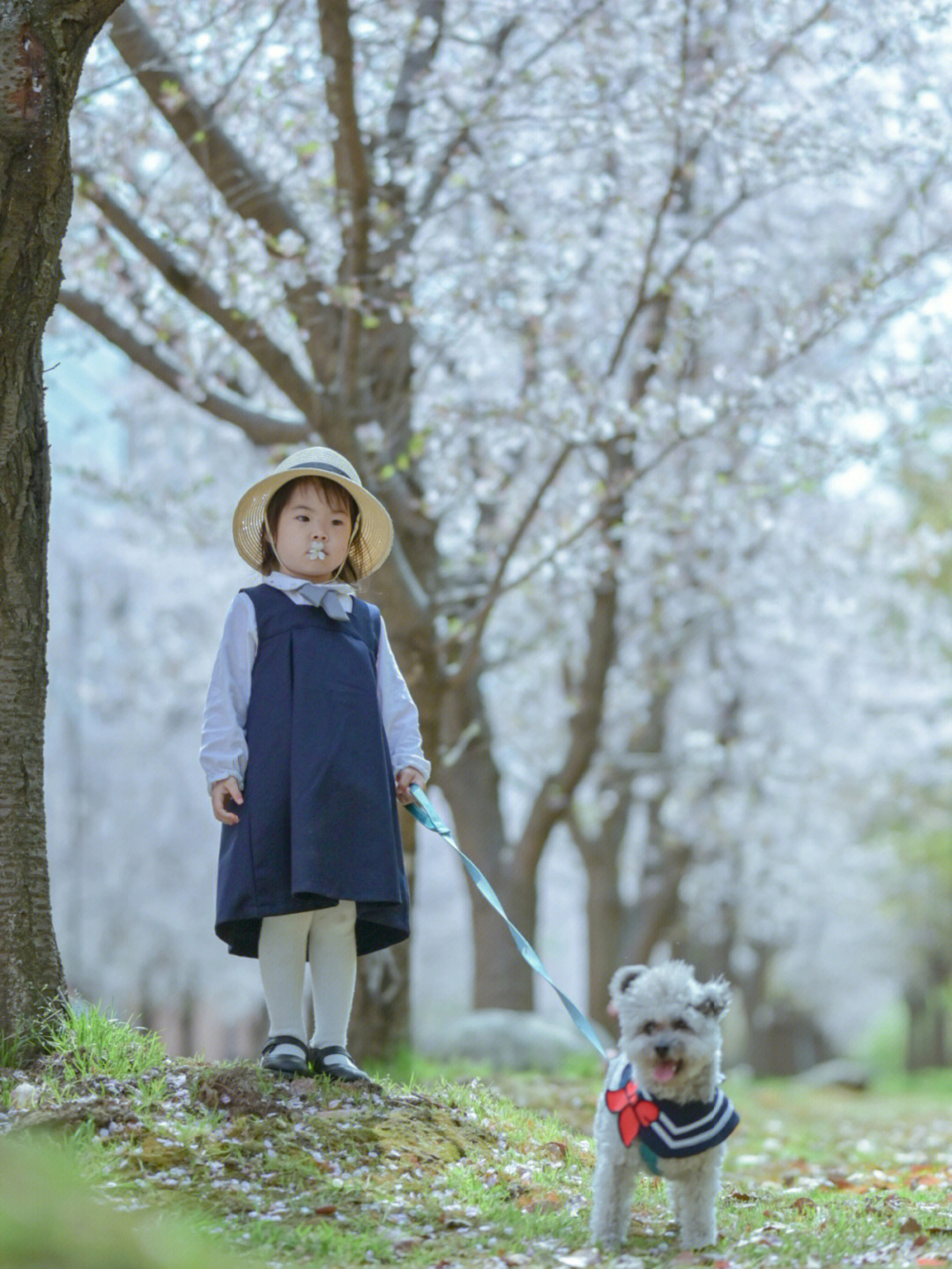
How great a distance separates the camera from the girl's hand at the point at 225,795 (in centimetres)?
409

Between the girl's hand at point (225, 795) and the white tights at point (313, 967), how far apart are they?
0.33 meters

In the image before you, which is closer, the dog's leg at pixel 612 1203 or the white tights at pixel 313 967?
the dog's leg at pixel 612 1203

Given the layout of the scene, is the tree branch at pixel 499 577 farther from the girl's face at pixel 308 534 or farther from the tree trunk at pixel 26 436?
the tree trunk at pixel 26 436

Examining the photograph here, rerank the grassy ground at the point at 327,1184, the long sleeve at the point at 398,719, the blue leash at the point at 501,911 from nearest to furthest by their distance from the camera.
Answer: the grassy ground at the point at 327,1184, the blue leash at the point at 501,911, the long sleeve at the point at 398,719

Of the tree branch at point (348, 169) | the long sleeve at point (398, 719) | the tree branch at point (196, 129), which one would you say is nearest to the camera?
the long sleeve at point (398, 719)

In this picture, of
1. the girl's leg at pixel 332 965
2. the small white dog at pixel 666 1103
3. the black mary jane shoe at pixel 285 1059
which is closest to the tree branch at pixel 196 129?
the girl's leg at pixel 332 965

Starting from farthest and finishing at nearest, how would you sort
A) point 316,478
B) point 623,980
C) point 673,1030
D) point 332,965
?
1. point 316,478
2. point 332,965
3. point 623,980
4. point 673,1030

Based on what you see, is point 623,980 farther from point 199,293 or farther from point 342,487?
point 199,293

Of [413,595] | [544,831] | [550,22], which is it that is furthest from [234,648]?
[544,831]

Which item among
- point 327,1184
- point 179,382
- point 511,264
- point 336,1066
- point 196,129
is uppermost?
point 511,264

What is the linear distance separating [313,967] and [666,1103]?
1.37 m

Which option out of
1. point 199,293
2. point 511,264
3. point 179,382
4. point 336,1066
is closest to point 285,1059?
point 336,1066

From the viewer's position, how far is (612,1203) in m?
3.46

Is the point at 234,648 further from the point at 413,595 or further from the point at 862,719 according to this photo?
the point at 862,719
